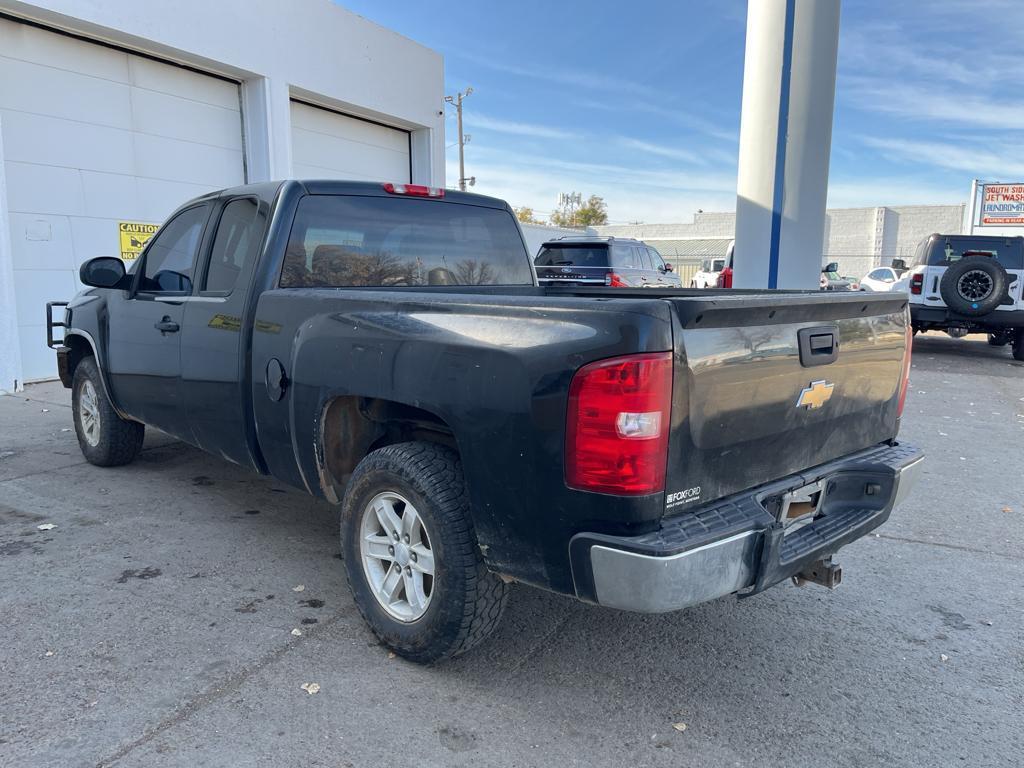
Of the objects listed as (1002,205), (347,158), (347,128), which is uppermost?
(1002,205)

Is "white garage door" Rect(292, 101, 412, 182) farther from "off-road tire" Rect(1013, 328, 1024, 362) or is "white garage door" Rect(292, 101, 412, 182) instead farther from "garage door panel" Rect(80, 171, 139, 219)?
"off-road tire" Rect(1013, 328, 1024, 362)

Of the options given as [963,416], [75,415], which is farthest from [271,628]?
[963,416]

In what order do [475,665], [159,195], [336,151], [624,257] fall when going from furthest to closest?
[624,257] < [336,151] < [159,195] < [475,665]

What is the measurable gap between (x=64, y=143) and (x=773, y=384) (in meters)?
9.77

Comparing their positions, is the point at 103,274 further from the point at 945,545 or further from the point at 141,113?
the point at 141,113

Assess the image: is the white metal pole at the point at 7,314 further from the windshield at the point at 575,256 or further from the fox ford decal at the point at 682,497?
the fox ford decal at the point at 682,497

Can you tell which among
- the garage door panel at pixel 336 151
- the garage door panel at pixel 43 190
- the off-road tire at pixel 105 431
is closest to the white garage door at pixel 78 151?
the garage door panel at pixel 43 190

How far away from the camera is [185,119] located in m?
10.7

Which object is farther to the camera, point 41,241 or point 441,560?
point 41,241

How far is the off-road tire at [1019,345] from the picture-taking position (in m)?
12.4

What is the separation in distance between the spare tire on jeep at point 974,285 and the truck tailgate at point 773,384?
10051 millimetres

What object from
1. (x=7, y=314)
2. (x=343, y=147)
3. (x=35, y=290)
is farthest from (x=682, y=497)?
(x=343, y=147)

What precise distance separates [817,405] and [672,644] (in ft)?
3.83

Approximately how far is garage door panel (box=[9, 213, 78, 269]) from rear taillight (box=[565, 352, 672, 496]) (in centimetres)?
926
